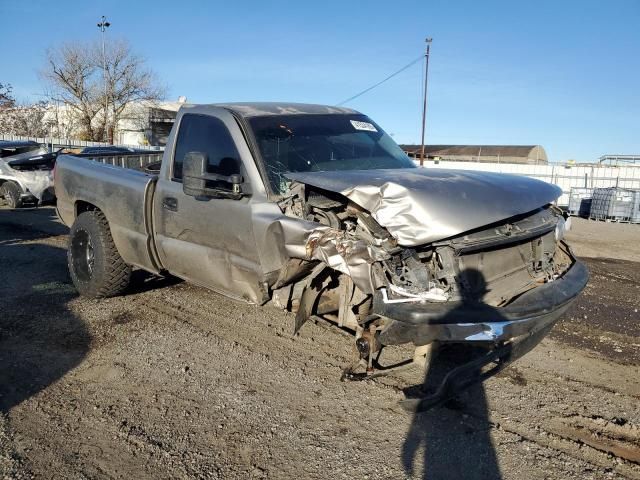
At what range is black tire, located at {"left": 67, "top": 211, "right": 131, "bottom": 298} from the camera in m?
5.02

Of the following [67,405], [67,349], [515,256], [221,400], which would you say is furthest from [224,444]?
[515,256]

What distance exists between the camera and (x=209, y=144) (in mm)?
4242

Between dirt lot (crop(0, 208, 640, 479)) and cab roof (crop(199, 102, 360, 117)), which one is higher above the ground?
cab roof (crop(199, 102, 360, 117))

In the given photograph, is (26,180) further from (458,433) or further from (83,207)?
(458,433)

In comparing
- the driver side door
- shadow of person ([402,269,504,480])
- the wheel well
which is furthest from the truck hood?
the wheel well

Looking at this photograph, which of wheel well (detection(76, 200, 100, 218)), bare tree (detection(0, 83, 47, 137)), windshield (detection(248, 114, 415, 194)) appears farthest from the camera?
bare tree (detection(0, 83, 47, 137))

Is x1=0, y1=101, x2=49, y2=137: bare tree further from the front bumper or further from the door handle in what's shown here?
the front bumper

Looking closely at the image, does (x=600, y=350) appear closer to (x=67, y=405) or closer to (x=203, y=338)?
(x=203, y=338)

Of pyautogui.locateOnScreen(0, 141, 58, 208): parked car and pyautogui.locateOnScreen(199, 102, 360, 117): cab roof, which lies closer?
pyautogui.locateOnScreen(199, 102, 360, 117): cab roof

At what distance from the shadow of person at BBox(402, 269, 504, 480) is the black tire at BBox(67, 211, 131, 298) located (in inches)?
126

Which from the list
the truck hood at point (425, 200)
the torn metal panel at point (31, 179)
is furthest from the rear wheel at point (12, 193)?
the truck hood at point (425, 200)

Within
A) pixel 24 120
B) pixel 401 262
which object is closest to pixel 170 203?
pixel 401 262

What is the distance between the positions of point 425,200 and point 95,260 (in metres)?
3.69

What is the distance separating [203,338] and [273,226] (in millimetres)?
1490
